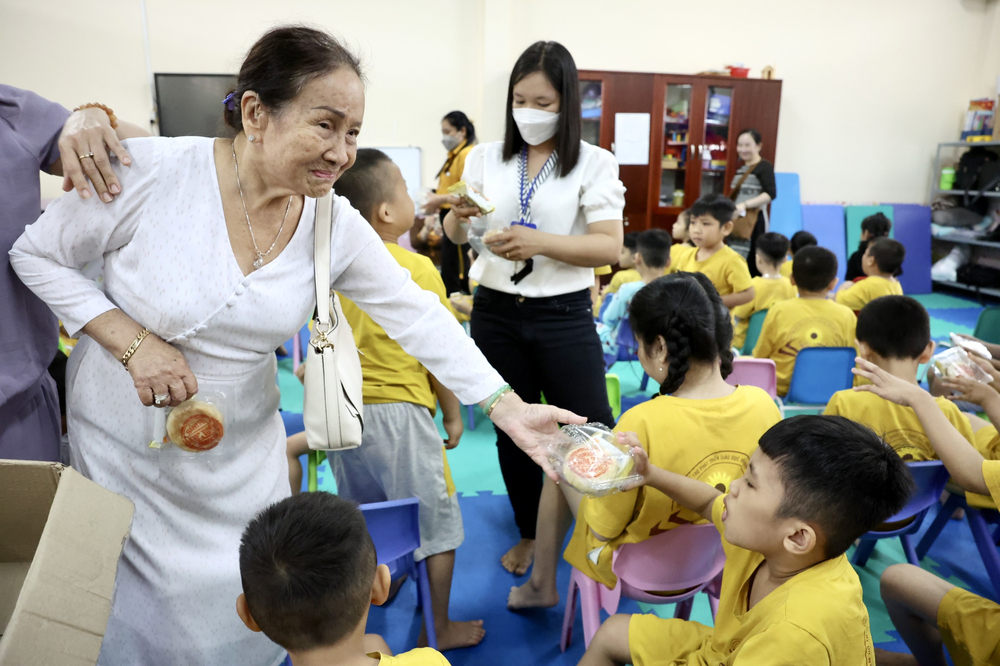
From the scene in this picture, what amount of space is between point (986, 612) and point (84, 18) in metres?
8.07

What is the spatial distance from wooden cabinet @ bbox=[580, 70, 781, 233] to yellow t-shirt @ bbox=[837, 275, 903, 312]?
378cm

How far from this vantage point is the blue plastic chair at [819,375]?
3092mm

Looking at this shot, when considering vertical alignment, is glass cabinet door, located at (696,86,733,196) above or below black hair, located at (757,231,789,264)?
above

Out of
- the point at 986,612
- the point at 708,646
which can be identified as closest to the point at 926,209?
the point at 986,612

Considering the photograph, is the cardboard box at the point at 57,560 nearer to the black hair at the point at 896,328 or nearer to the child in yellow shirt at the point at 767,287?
the black hair at the point at 896,328

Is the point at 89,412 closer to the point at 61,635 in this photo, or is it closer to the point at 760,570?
the point at 61,635

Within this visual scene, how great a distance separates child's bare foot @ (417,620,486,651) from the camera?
212 centimetres

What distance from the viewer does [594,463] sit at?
56.5 inches

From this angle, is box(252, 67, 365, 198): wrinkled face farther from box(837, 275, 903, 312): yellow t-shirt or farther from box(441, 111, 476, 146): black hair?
box(441, 111, 476, 146): black hair

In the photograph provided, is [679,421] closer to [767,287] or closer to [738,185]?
[767,287]

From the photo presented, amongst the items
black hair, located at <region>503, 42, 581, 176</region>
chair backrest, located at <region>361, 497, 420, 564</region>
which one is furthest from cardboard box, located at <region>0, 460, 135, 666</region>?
black hair, located at <region>503, 42, 581, 176</region>

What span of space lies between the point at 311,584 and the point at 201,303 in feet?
1.85

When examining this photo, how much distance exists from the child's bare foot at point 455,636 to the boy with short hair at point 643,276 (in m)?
2.12

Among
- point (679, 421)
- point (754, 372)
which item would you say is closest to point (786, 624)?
point (679, 421)
